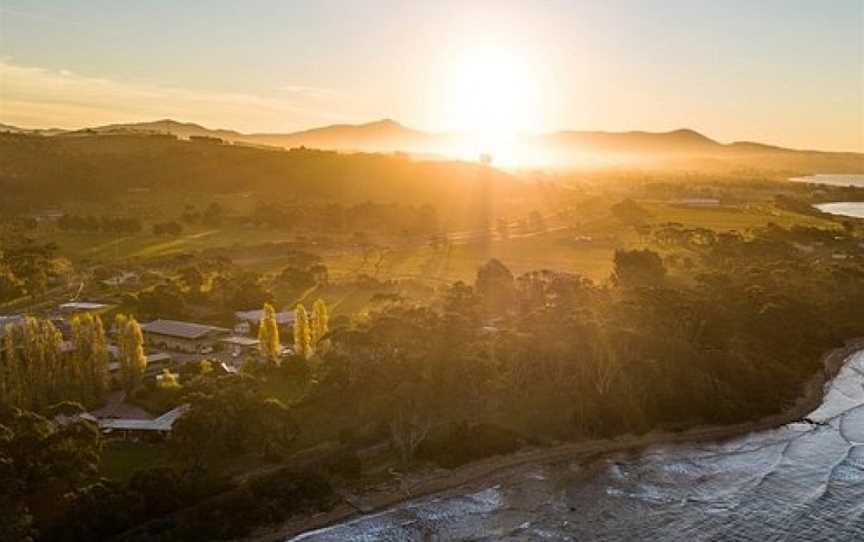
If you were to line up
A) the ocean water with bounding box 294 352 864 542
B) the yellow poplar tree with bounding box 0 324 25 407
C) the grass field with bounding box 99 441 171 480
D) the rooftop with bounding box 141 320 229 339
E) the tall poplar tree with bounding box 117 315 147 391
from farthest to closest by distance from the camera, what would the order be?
the rooftop with bounding box 141 320 229 339 → the tall poplar tree with bounding box 117 315 147 391 → the yellow poplar tree with bounding box 0 324 25 407 → the grass field with bounding box 99 441 171 480 → the ocean water with bounding box 294 352 864 542

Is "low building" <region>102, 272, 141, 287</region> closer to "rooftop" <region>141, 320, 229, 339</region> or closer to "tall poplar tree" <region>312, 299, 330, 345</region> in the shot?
"rooftop" <region>141, 320, 229, 339</region>

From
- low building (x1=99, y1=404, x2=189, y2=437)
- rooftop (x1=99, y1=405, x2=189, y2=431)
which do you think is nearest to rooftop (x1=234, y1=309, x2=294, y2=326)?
rooftop (x1=99, y1=405, x2=189, y2=431)

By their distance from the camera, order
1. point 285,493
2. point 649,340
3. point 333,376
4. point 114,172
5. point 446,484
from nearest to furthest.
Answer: point 285,493 < point 446,484 < point 333,376 < point 649,340 < point 114,172

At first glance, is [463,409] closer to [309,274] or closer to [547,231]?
[309,274]

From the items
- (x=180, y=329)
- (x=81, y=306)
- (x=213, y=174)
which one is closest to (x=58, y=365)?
(x=180, y=329)

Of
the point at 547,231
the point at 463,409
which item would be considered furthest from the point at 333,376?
the point at 547,231

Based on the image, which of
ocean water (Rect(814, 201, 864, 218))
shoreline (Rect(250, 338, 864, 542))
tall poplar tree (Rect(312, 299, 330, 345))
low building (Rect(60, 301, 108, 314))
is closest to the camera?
shoreline (Rect(250, 338, 864, 542))

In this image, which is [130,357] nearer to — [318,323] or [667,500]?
[318,323]
